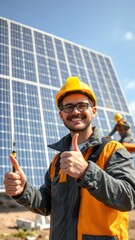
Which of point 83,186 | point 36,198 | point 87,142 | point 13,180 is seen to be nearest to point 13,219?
point 36,198

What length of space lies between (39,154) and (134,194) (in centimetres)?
940

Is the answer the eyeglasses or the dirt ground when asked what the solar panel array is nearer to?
the dirt ground

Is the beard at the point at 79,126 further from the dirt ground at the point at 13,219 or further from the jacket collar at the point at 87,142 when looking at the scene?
the dirt ground at the point at 13,219

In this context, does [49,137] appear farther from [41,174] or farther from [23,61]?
[23,61]

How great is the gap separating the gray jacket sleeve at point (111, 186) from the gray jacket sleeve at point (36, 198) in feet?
2.45

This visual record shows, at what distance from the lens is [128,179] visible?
1.49 metres

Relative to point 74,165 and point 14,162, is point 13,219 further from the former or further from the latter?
point 74,165

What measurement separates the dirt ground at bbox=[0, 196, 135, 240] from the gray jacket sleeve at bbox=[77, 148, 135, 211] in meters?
5.12

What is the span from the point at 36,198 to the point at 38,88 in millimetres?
11683

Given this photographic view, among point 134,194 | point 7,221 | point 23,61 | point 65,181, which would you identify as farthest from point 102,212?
point 23,61

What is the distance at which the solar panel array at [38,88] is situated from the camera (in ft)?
34.0

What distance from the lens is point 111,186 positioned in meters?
1.37

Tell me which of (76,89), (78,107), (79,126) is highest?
(76,89)

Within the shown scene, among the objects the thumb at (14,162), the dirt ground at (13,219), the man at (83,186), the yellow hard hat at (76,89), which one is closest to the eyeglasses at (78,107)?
the man at (83,186)
